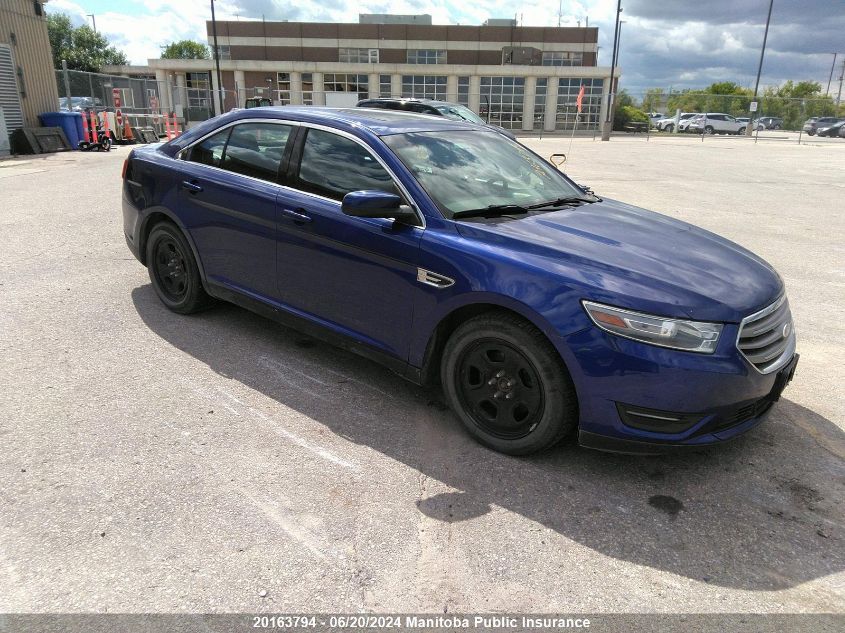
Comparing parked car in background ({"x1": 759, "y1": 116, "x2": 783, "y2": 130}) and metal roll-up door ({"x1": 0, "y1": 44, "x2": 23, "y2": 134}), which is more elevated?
metal roll-up door ({"x1": 0, "y1": 44, "x2": 23, "y2": 134})

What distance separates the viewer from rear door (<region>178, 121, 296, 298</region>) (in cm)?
433

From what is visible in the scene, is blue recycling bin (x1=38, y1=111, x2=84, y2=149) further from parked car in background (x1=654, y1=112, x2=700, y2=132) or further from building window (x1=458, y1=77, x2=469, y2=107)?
parked car in background (x1=654, y1=112, x2=700, y2=132)

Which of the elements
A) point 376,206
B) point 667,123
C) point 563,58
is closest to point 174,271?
point 376,206

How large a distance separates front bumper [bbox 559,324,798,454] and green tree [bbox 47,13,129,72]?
9499 centimetres

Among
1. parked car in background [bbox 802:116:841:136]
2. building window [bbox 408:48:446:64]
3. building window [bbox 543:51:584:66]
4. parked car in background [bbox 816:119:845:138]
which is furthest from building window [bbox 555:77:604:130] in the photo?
parked car in background [bbox 816:119:845:138]

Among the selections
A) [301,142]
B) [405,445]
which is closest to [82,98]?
[301,142]

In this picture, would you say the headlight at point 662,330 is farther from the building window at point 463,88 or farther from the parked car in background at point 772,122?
the parked car in background at point 772,122

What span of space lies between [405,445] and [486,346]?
2.35 ft

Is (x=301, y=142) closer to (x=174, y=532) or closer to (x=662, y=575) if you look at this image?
(x=174, y=532)

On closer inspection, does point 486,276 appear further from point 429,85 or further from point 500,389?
point 429,85

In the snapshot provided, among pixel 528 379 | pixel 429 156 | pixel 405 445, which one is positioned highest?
pixel 429 156

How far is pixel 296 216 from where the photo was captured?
4.05 m

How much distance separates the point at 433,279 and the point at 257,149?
1908 millimetres

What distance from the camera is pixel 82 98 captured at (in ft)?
83.5
